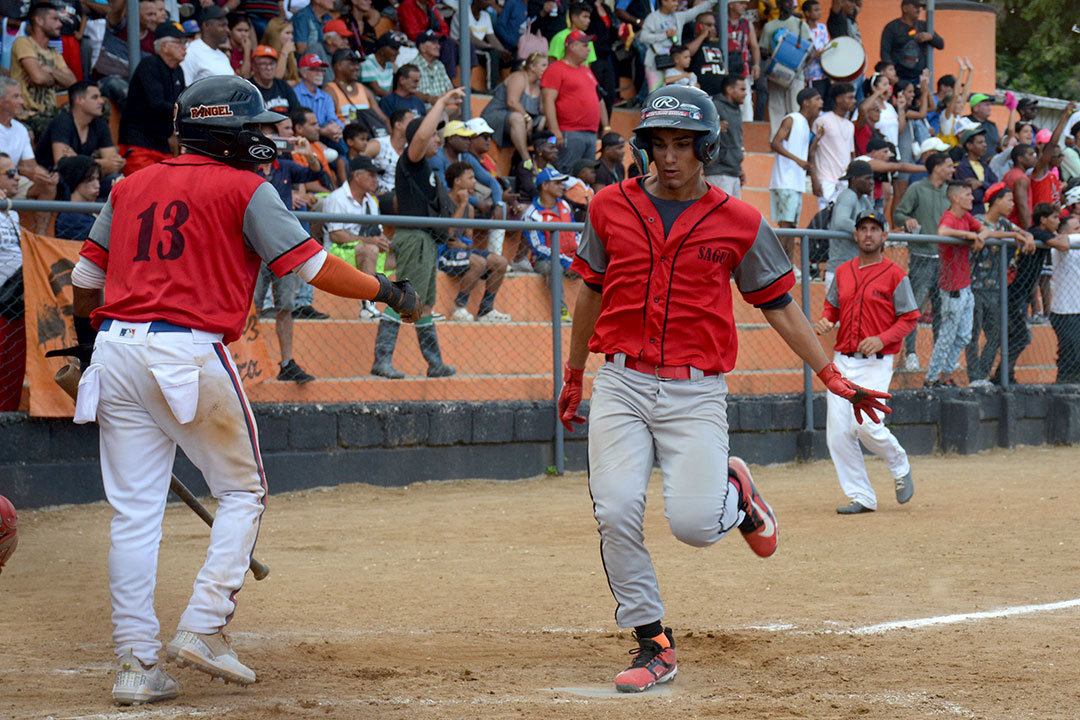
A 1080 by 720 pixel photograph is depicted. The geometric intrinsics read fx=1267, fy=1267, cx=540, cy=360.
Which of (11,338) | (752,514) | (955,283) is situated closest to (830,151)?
(955,283)

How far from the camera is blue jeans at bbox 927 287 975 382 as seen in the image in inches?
528

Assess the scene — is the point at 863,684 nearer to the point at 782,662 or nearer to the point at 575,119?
the point at 782,662

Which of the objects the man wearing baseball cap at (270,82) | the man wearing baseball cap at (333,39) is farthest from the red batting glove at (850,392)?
the man wearing baseball cap at (333,39)

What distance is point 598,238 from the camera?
5.12 metres

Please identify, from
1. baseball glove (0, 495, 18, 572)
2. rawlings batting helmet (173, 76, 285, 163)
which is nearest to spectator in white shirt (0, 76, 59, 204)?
baseball glove (0, 495, 18, 572)

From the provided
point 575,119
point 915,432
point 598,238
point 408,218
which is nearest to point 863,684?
point 598,238

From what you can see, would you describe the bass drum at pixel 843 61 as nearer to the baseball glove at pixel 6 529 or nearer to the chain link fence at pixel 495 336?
the chain link fence at pixel 495 336

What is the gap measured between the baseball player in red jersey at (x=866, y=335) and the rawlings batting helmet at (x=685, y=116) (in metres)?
4.85

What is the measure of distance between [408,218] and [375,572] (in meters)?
3.79

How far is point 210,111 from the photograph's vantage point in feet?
15.5

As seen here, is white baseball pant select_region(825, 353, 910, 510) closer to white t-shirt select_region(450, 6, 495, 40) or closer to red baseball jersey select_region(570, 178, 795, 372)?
red baseball jersey select_region(570, 178, 795, 372)

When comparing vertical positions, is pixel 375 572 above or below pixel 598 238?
below

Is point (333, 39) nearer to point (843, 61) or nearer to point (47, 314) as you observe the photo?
point (47, 314)

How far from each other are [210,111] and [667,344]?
1.95 m
